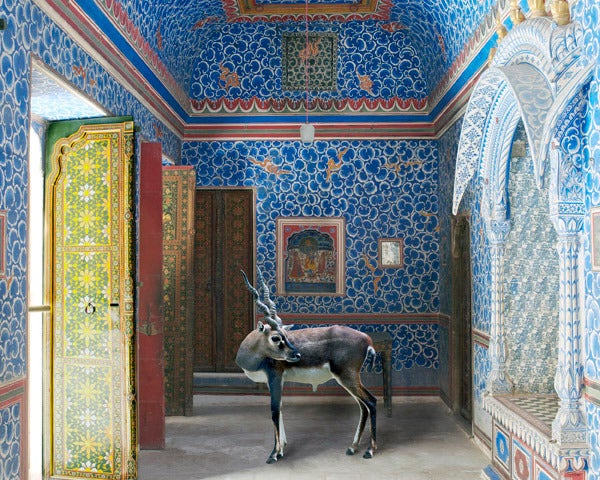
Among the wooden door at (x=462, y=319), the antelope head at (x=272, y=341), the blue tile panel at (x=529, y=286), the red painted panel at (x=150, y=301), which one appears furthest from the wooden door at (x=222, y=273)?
the blue tile panel at (x=529, y=286)

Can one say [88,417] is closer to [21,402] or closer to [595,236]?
[21,402]

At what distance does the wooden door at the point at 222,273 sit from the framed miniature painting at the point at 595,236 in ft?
17.7

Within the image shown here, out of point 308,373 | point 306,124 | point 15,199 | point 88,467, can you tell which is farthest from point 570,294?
point 306,124

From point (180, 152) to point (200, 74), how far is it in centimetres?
109

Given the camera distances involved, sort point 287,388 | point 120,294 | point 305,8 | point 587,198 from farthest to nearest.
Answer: point 287,388
point 305,8
point 120,294
point 587,198

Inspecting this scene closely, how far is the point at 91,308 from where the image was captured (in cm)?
472

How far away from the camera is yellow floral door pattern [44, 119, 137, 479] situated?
15.3 feet

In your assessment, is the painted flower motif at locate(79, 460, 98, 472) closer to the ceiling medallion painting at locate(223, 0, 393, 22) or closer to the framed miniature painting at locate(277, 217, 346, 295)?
the framed miniature painting at locate(277, 217, 346, 295)

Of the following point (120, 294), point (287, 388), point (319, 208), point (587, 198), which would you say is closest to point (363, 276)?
point (319, 208)

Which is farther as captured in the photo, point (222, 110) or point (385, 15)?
point (222, 110)

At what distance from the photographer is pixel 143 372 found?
576 cm

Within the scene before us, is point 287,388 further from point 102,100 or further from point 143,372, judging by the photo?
point 102,100

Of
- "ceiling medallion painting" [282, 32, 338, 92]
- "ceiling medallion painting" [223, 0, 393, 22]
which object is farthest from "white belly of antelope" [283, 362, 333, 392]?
"ceiling medallion painting" [223, 0, 393, 22]

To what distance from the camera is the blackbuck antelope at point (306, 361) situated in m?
5.46
